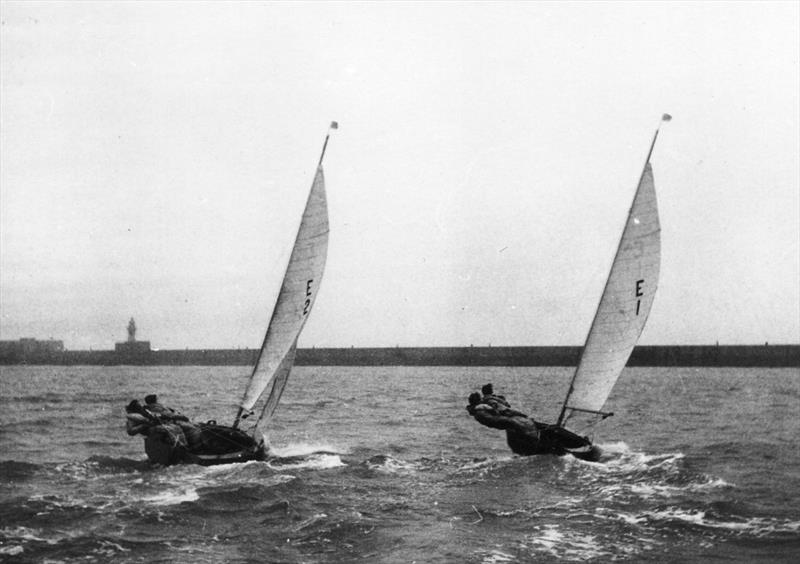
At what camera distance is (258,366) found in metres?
22.5

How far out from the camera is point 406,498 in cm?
1816

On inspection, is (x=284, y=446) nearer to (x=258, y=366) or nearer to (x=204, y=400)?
(x=258, y=366)

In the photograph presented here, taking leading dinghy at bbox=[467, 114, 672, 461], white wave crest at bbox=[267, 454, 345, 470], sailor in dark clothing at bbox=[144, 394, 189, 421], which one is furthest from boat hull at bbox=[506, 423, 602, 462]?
sailor in dark clothing at bbox=[144, 394, 189, 421]

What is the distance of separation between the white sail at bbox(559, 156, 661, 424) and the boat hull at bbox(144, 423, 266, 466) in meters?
8.89

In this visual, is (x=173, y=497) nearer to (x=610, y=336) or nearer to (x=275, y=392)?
(x=275, y=392)

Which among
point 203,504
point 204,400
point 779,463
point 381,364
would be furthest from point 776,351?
point 203,504

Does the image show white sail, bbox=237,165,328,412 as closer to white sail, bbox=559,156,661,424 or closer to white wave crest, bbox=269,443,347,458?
white wave crest, bbox=269,443,347,458

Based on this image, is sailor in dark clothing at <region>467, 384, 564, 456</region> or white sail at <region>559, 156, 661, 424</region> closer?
white sail at <region>559, 156, 661, 424</region>

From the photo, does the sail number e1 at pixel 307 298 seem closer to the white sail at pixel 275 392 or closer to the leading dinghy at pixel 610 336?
the white sail at pixel 275 392

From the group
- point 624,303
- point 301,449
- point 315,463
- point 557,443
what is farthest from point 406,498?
point 301,449

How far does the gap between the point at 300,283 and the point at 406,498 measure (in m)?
6.83

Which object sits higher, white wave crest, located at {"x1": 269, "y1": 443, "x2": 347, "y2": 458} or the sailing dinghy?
the sailing dinghy

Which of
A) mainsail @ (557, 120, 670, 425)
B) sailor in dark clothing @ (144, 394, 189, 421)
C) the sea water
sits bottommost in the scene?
the sea water

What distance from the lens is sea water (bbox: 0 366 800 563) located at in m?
13.9
